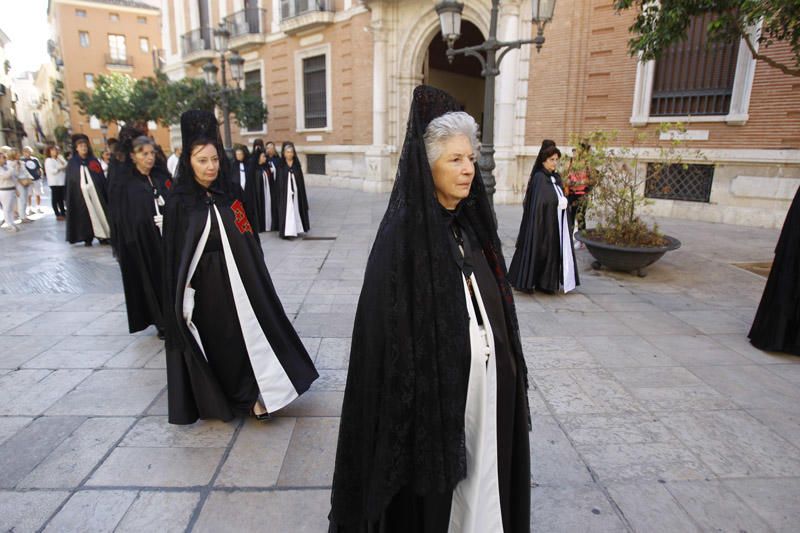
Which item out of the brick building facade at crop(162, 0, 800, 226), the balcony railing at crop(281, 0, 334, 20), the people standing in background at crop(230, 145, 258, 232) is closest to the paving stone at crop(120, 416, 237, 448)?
the people standing in background at crop(230, 145, 258, 232)

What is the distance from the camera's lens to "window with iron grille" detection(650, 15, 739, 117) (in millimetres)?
10258

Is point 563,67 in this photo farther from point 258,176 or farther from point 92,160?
point 92,160

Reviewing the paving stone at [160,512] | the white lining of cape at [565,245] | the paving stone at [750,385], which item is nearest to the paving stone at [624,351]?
the paving stone at [750,385]

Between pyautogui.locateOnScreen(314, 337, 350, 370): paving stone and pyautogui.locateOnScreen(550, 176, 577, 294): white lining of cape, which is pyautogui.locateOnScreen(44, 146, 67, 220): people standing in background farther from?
pyautogui.locateOnScreen(550, 176, 577, 294): white lining of cape

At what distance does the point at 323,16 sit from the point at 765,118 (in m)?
14.1

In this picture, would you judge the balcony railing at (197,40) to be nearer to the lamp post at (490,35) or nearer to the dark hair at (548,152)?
the lamp post at (490,35)

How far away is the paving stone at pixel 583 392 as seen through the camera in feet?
11.2

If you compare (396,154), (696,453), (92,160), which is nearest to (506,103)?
(396,154)

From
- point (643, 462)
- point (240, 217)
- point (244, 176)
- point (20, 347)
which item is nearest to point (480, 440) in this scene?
point (643, 462)

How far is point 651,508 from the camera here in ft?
8.04

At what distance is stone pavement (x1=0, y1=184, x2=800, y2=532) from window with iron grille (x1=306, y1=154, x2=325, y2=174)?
1454 centimetres

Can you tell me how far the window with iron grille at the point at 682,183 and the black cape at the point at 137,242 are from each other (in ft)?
31.8

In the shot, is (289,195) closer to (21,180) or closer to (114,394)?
(114,394)

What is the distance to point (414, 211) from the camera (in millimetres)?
1564
